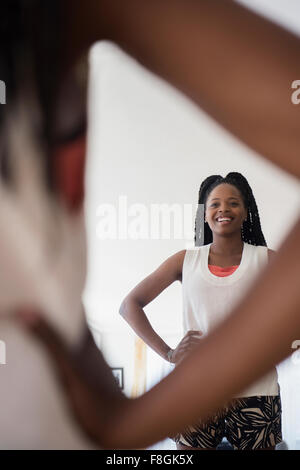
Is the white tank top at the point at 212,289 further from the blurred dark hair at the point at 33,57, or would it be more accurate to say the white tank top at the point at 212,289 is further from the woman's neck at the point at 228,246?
the blurred dark hair at the point at 33,57

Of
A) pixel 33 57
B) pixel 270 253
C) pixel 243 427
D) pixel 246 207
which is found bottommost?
pixel 243 427

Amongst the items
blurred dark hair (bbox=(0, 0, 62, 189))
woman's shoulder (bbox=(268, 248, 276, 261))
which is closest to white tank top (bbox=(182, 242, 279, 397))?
woman's shoulder (bbox=(268, 248, 276, 261))

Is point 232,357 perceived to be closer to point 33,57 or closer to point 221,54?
point 221,54

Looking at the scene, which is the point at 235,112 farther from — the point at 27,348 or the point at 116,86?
the point at 27,348

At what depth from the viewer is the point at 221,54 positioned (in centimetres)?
113

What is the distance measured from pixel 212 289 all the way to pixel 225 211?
180 mm

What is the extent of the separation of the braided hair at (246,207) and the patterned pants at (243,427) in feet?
1.18

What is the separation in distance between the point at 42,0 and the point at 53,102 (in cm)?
24

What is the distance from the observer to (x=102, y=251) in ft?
3.66

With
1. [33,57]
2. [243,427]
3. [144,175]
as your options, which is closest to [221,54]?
[144,175]

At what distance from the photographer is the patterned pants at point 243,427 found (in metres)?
1.07

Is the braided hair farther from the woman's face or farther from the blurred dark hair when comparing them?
the blurred dark hair

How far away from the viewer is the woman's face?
1099 millimetres

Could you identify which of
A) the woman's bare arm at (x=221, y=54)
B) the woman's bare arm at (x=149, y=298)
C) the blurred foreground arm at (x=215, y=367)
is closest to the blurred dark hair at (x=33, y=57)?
the woman's bare arm at (x=221, y=54)
